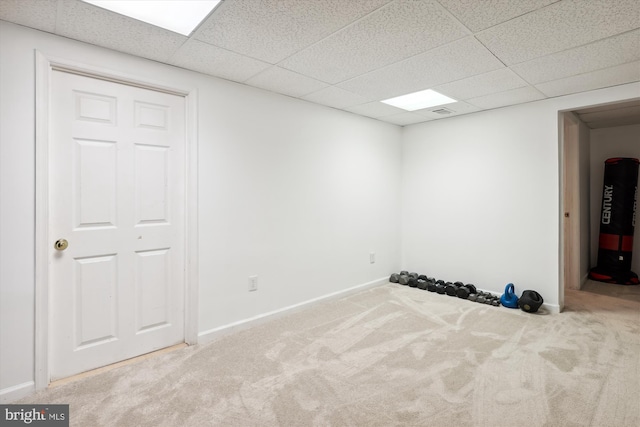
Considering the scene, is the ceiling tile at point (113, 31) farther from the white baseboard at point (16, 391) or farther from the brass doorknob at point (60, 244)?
the white baseboard at point (16, 391)

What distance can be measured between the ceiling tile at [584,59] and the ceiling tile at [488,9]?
789 millimetres

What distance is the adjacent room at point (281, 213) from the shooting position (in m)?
1.96

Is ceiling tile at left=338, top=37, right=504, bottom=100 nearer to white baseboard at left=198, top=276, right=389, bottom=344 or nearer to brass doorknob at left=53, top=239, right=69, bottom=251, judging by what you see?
white baseboard at left=198, top=276, right=389, bottom=344

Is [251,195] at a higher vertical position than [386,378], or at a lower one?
higher

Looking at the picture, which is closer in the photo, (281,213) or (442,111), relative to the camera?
(281,213)

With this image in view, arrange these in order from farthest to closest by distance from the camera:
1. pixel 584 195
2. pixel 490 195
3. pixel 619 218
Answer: pixel 584 195, pixel 619 218, pixel 490 195

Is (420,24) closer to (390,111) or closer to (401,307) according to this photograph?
(390,111)

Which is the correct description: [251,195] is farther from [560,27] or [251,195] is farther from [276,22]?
[560,27]

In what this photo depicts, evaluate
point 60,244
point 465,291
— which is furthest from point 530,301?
point 60,244

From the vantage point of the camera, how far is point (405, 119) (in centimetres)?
441

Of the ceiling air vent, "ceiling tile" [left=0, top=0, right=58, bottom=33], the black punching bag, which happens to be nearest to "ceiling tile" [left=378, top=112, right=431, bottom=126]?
the ceiling air vent

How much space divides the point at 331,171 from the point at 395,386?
7.85 feet

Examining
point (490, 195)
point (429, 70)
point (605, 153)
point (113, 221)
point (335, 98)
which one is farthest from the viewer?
point (605, 153)

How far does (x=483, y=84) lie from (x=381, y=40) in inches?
55.1
